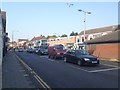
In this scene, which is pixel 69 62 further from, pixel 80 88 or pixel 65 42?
pixel 65 42

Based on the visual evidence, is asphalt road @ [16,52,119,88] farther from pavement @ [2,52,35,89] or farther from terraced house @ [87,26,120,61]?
terraced house @ [87,26,120,61]

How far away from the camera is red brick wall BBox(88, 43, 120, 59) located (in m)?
39.6

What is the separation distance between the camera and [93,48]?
47562 millimetres

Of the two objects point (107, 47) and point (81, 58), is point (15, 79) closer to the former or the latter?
point (81, 58)

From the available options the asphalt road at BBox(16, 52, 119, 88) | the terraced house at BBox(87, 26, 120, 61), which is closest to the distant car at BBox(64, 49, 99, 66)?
the asphalt road at BBox(16, 52, 119, 88)

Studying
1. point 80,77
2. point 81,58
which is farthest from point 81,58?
point 80,77

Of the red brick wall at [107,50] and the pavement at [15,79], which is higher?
the red brick wall at [107,50]

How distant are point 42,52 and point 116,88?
42077mm

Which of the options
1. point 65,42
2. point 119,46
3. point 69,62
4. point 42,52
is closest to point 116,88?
point 69,62

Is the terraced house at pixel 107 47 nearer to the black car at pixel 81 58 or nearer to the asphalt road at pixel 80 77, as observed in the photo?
the black car at pixel 81 58

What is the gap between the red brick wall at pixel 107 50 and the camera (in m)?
39.6

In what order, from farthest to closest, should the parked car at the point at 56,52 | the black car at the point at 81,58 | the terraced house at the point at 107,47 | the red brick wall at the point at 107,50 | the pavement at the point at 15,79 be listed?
the red brick wall at the point at 107,50 < the terraced house at the point at 107,47 < the parked car at the point at 56,52 < the black car at the point at 81,58 < the pavement at the point at 15,79

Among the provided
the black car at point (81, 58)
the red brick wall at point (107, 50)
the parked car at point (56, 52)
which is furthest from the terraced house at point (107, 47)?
the black car at point (81, 58)

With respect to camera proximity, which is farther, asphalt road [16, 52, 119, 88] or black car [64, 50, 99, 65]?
black car [64, 50, 99, 65]
